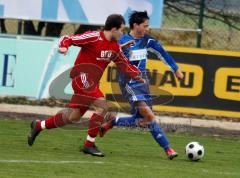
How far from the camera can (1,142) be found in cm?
1221

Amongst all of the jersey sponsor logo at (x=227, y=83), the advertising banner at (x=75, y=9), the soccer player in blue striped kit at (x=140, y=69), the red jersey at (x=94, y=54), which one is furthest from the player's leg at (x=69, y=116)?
the advertising banner at (x=75, y=9)

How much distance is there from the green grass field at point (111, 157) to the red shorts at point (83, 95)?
2.18ft

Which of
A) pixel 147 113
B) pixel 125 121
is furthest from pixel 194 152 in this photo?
pixel 125 121

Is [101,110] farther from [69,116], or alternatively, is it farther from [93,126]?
[69,116]

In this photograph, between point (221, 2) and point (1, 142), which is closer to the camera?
point (1, 142)

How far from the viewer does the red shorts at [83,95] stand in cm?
1127

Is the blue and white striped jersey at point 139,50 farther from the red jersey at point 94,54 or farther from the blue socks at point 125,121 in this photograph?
the blue socks at point 125,121

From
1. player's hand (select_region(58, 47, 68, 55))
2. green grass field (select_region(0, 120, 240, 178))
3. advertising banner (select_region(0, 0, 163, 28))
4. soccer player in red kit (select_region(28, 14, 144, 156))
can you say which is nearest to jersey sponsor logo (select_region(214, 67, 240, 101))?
advertising banner (select_region(0, 0, 163, 28))

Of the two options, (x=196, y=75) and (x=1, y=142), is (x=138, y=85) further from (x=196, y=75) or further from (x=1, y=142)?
(x=196, y=75)

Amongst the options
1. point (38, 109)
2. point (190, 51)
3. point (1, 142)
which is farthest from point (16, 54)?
point (1, 142)

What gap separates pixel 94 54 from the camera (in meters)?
11.3

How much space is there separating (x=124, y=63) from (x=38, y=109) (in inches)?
238

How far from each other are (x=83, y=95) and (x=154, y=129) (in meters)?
1.06

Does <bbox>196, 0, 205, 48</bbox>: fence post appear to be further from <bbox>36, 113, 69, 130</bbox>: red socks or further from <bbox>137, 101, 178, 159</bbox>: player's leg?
<bbox>36, 113, 69, 130</bbox>: red socks
